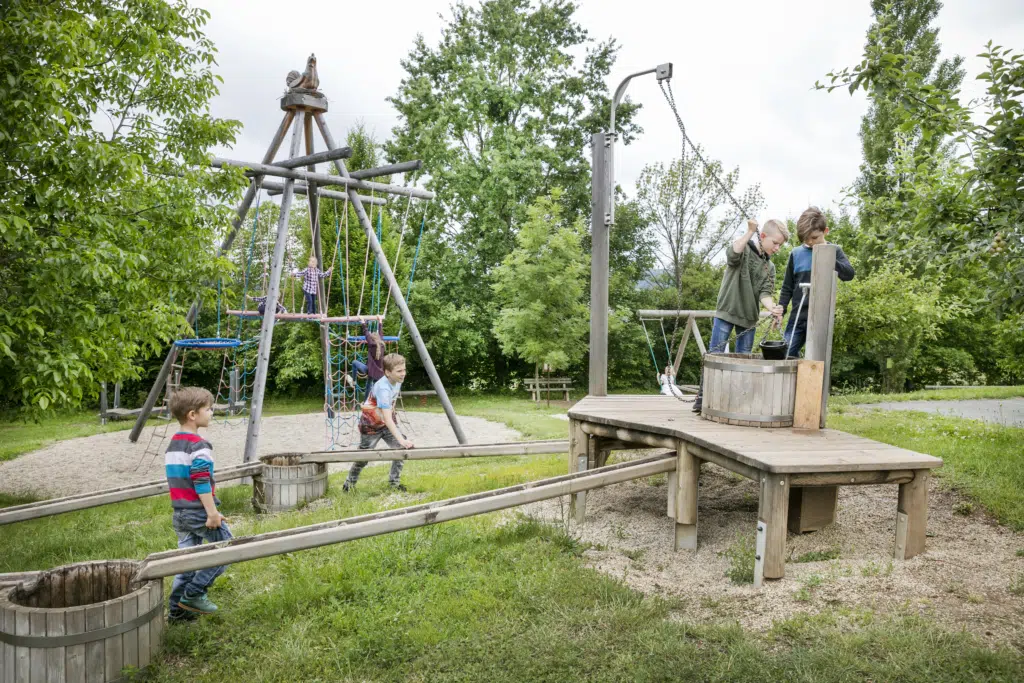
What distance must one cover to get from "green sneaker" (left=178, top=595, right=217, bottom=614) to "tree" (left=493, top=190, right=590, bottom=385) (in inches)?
638

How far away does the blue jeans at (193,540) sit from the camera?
395 centimetres

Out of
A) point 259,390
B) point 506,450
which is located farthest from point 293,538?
point 259,390

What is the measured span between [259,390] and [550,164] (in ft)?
59.0

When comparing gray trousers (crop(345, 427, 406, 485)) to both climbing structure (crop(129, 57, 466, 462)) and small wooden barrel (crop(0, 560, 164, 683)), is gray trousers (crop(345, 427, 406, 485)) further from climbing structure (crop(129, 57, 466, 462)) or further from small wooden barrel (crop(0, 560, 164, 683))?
small wooden barrel (crop(0, 560, 164, 683))

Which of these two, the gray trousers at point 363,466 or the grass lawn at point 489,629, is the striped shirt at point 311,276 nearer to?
the gray trousers at point 363,466

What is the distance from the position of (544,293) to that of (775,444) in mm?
15993

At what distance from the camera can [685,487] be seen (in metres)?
4.89

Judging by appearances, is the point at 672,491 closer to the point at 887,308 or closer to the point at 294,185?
the point at 294,185

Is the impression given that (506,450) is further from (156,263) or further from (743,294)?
(156,263)

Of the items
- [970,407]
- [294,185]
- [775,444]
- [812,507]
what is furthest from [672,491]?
[970,407]

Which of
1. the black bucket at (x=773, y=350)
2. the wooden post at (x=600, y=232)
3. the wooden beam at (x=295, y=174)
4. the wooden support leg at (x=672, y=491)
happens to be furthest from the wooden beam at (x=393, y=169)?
the wooden support leg at (x=672, y=491)

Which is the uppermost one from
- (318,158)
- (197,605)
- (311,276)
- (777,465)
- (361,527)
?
(318,158)

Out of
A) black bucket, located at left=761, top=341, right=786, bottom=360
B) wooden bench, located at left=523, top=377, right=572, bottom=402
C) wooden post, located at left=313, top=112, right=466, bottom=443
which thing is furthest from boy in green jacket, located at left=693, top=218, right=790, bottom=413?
wooden bench, located at left=523, top=377, right=572, bottom=402

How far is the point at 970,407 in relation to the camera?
551 inches
